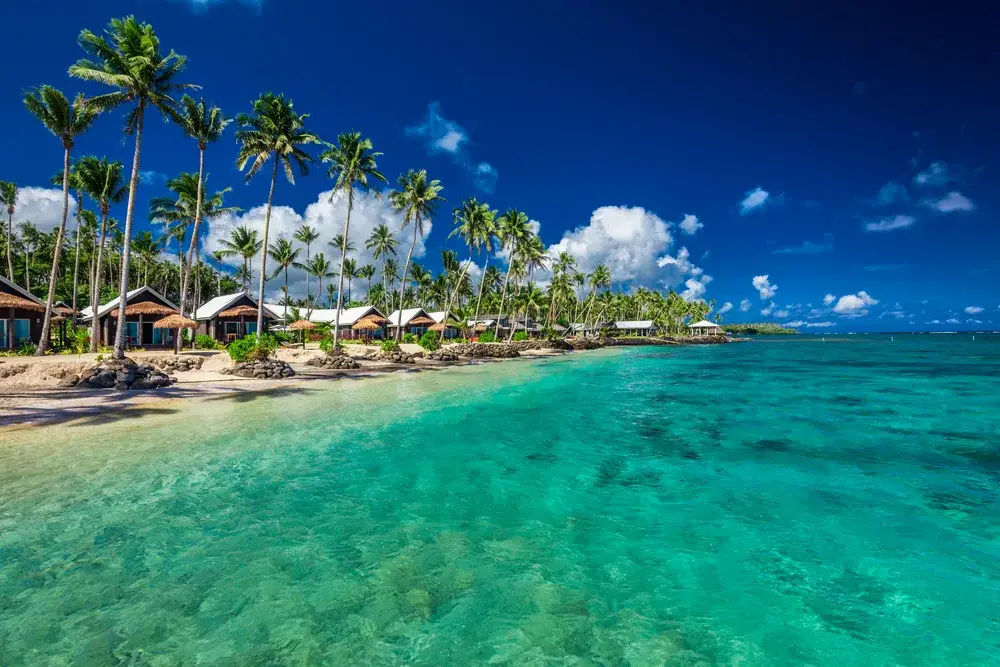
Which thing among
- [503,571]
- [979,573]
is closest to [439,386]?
[503,571]

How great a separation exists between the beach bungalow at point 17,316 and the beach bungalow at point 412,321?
31.9 m

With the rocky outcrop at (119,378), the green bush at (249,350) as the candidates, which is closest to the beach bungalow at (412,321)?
the green bush at (249,350)

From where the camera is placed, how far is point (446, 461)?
10.9 m

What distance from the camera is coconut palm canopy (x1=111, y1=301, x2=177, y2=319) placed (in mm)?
33234

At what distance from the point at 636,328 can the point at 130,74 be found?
10317 centimetres

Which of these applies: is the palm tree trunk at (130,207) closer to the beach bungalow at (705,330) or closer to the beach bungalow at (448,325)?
the beach bungalow at (448,325)

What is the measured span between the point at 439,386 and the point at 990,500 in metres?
20.4

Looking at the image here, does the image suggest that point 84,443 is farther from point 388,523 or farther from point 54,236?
point 54,236

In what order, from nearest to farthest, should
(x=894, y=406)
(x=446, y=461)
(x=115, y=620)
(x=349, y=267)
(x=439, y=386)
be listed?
(x=115, y=620) < (x=446, y=461) < (x=894, y=406) < (x=439, y=386) < (x=349, y=267)

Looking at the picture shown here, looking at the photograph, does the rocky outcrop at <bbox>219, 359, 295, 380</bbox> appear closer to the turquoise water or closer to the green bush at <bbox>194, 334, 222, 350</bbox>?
the turquoise water

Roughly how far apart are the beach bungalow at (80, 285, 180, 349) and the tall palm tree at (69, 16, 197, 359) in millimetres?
14122

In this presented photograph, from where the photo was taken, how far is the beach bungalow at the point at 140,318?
33812 millimetres

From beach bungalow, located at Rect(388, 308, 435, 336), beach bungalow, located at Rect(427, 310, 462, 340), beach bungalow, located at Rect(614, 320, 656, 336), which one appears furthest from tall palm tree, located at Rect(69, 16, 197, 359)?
beach bungalow, located at Rect(614, 320, 656, 336)

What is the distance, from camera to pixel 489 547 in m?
6.52
